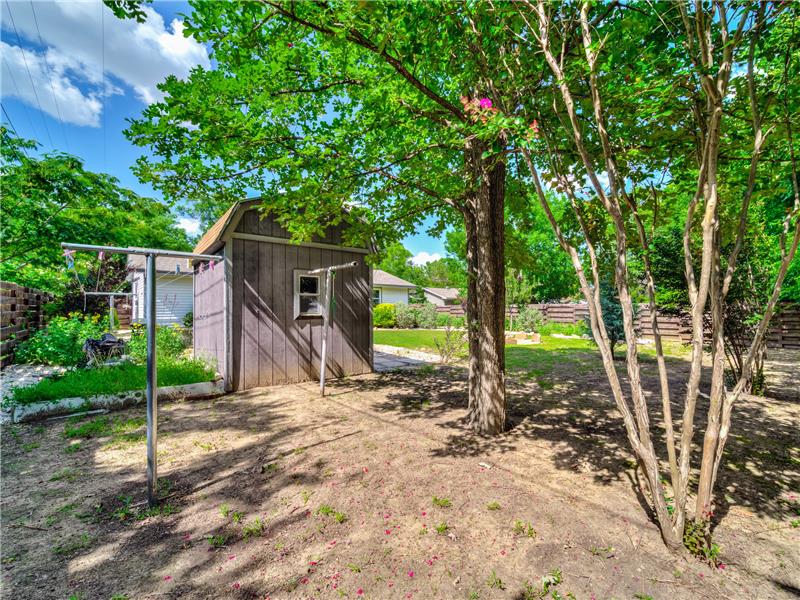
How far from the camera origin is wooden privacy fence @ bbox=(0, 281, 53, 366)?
6.20m

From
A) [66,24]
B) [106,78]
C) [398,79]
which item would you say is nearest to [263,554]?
[398,79]

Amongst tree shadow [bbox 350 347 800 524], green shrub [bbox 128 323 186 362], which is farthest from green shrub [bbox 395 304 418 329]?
green shrub [bbox 128 323 186 362]

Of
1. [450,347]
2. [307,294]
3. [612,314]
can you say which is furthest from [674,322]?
[307,294]

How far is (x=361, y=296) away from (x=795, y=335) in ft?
46.0

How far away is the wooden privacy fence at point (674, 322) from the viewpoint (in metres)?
10.0

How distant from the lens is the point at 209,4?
2.74 meters

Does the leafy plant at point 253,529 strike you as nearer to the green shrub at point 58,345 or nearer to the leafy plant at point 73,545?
the leafy plant at point 73,545

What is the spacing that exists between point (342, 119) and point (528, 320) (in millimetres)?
15213

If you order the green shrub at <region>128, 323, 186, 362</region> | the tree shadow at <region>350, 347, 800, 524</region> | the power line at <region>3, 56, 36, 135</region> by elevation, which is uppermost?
the power line at <region>3, 56, 36, 135</region>

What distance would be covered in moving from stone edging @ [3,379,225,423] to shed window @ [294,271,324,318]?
1.84 m

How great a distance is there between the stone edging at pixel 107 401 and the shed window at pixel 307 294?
1.84 meters

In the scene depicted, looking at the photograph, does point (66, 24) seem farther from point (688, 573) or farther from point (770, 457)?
point (770, 457)

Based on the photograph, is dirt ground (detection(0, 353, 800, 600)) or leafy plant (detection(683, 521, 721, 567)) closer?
dirt ground (detection(0, 353, 800, 600))

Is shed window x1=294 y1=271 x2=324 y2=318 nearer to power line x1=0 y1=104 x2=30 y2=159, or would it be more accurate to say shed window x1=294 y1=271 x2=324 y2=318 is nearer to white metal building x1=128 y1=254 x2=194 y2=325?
power line x1=0 y1=104 x2=30 y2=159
